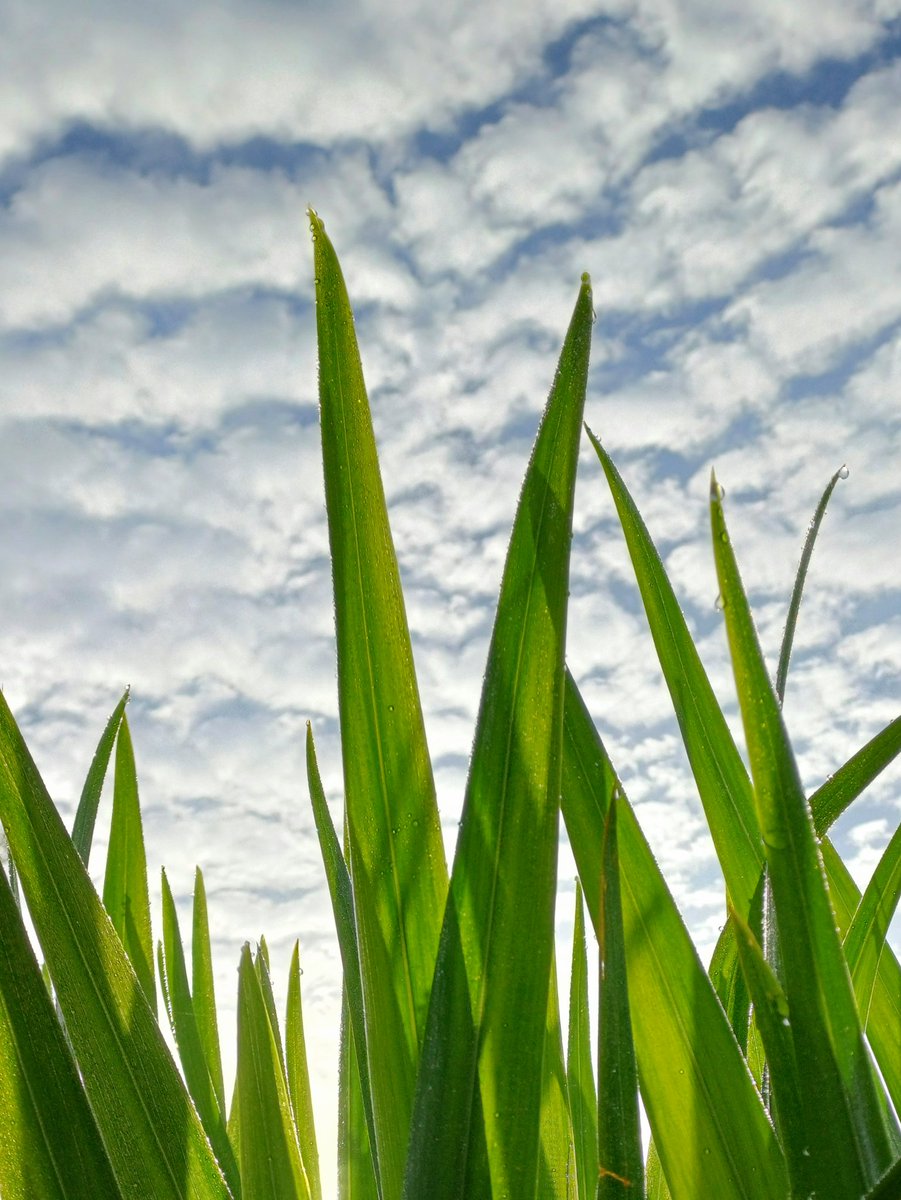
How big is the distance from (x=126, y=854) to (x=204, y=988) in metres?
0.23

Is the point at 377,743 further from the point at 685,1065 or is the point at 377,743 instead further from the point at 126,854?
the point at 126,854

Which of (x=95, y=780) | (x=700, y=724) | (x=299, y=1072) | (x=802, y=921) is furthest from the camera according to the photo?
(x=299, y=1072)

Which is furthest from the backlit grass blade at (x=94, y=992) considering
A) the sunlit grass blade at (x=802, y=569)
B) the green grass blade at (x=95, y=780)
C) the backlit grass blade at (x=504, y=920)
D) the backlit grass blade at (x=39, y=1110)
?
the sunlit grass blade at (x=802, y=569)

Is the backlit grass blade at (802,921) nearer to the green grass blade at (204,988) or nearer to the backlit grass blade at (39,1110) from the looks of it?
the backlit grass blade at (39,1110)

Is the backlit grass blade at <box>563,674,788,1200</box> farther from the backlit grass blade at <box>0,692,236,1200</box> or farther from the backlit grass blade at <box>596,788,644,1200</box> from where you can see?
the backlit grass blade at <box>0,692,236,1200</box>

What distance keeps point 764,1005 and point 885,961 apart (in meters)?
0.26

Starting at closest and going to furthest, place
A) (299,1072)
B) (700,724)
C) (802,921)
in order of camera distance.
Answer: (802,921), (700,724), (299,1072)

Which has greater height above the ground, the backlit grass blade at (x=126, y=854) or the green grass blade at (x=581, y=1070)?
the backlit grass blade at (x=126, y=854)

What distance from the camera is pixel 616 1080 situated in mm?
280

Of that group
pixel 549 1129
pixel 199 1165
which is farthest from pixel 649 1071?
pixel 199 1165

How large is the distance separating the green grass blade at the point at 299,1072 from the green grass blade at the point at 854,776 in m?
0.45

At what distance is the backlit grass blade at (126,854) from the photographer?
58 cm

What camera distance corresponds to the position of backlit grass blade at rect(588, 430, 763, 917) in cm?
40

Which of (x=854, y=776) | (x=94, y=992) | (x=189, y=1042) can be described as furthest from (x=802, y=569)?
(x=189, y=1042)
